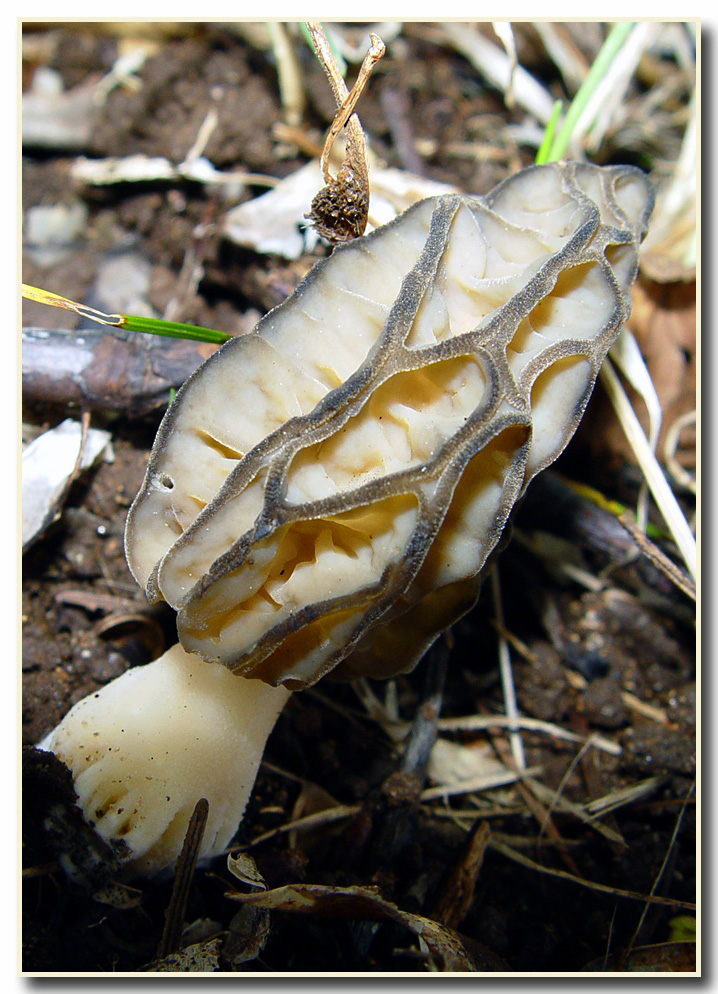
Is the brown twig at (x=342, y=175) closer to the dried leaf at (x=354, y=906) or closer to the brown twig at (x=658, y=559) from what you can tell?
the brown twig at (x=658, y=559)

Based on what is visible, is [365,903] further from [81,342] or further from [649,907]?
[81,342]

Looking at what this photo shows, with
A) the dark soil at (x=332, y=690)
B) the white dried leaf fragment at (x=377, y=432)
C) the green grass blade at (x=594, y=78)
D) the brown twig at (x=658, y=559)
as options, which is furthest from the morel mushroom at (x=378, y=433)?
the green grass blade at (x=594, y=78)

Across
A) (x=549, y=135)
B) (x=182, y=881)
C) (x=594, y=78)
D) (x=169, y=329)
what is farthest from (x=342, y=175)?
(x=182, y=881)

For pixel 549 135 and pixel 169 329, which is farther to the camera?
pixel 549 135

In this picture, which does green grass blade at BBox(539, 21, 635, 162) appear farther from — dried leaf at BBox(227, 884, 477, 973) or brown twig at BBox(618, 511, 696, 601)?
dried leaf at BBox(227, 884, 477, 973)

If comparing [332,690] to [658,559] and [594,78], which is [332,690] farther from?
[594,78]

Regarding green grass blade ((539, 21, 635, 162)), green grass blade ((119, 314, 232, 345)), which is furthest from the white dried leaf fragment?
green grass blade ((539, 21, 635, 162))
